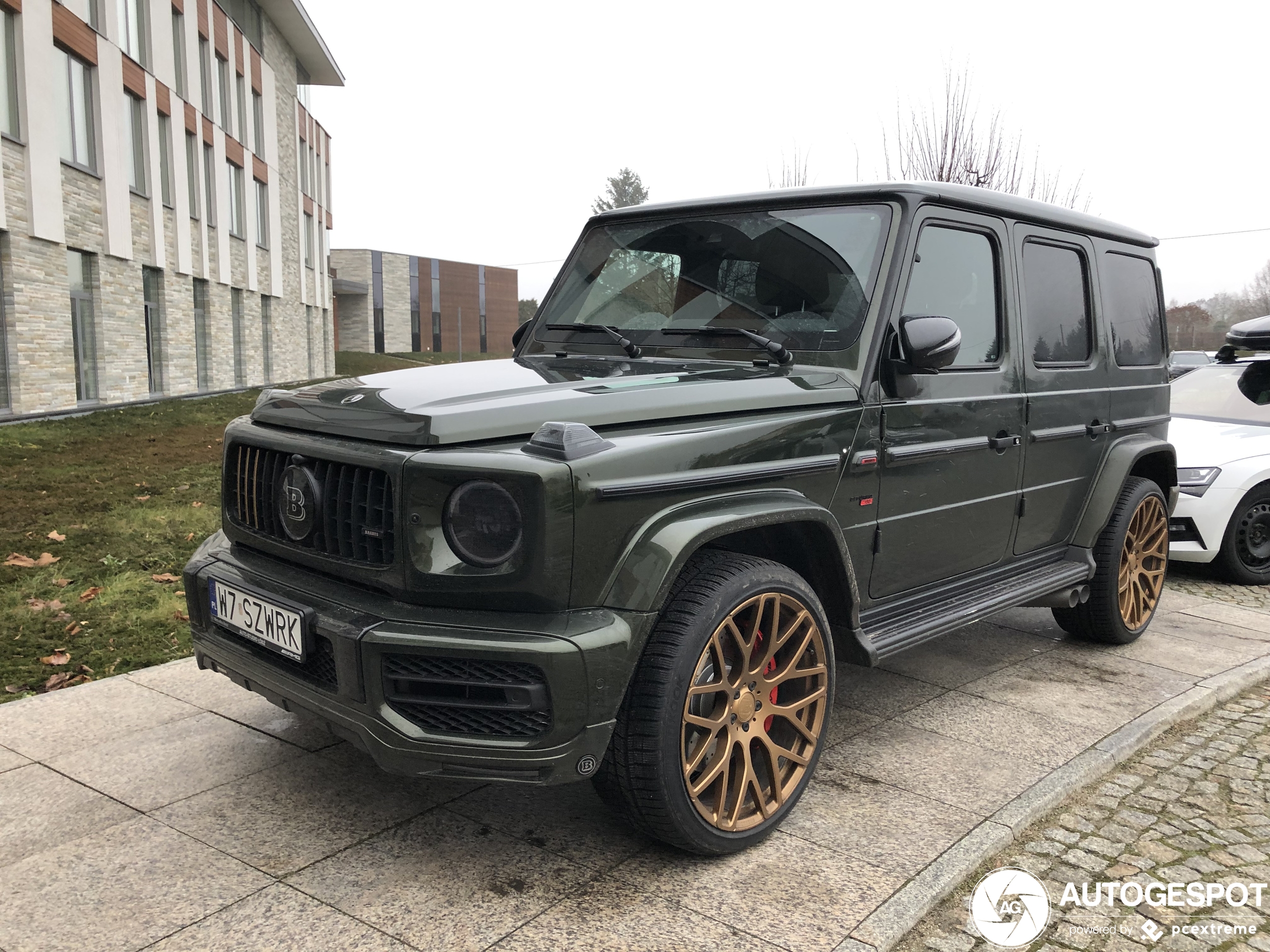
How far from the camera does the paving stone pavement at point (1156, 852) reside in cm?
270

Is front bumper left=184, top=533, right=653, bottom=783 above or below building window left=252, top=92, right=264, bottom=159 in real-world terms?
below

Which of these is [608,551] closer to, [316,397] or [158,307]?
[316,397]

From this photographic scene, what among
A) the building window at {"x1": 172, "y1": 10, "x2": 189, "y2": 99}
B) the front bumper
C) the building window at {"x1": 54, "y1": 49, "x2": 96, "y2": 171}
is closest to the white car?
the front bumper

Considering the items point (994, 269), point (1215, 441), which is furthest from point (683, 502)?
point (1215, 441)

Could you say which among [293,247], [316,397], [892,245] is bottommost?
[316,397]

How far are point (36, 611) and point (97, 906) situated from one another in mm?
3467

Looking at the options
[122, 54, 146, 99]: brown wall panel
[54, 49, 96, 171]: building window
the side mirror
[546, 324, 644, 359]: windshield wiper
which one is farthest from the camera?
[122, 54, 146, 99]: brown wall panel

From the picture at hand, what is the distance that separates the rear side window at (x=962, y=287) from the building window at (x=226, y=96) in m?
28.3

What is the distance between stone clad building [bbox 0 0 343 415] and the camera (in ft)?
53.4

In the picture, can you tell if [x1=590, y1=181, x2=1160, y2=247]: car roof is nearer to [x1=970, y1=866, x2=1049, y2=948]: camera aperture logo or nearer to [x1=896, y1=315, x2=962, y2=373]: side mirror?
[x1=896, y1=315, x2=962, y2=373]: side mirror

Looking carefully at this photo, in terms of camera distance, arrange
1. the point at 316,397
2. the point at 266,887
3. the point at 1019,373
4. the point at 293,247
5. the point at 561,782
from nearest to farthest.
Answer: the point at 561,782 < the point at 266,887 < the point at 316,397 < the point at 1019,373 < the point at 293,247

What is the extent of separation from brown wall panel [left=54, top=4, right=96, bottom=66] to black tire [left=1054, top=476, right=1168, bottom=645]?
750 inches

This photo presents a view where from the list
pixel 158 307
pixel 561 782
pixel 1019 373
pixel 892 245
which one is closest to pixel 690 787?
pixel 561 782

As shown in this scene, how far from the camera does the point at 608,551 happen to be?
2.61 m
